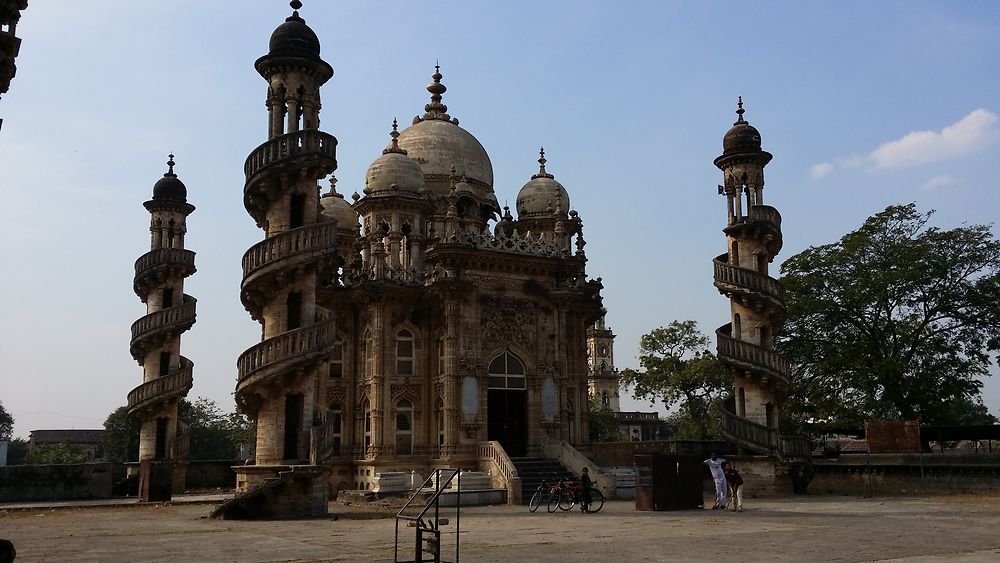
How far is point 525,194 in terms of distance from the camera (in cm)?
4031

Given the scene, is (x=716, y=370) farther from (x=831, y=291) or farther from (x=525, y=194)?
(x=525, y=194)

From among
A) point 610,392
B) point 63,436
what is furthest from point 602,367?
point 63,436

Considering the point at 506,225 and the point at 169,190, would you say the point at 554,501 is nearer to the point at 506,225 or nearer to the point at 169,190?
the point at 506,225

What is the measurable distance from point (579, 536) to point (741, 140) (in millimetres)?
21015

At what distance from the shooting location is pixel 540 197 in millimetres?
39781

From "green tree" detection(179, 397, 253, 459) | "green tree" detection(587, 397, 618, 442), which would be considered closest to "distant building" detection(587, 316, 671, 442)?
"green tree" detection(587, 397, 618, 442)

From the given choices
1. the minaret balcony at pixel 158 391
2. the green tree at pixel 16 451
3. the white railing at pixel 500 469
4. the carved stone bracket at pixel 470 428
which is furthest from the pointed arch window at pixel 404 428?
the green tree at pixel 16 451

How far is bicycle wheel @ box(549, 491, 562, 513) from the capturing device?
25203 mm

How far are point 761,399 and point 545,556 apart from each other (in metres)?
19.7

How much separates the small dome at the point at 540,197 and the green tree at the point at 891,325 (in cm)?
1067

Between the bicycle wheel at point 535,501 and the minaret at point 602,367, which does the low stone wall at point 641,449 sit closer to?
the bicycle wheel at point 535,501

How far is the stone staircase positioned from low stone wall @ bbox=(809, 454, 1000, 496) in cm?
919

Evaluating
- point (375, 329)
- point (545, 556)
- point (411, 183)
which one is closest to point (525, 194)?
point (411, 183)

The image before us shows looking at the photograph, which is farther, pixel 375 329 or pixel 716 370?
pixel 716 370
